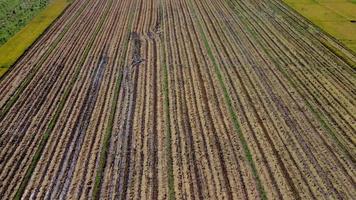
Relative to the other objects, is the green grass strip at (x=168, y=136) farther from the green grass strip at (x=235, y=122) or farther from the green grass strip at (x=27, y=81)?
the green grass strip at (x=27, y=81)

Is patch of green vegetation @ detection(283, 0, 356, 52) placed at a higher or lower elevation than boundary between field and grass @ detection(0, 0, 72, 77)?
higher

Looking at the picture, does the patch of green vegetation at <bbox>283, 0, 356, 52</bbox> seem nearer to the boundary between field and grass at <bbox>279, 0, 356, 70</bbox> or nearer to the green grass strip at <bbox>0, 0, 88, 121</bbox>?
the boundary between field and grass at <bbox>279, 0, 356, 70</bbox>

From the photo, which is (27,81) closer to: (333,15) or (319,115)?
(319,115)

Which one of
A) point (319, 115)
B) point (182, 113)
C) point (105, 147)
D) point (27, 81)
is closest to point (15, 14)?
point (27, 81)

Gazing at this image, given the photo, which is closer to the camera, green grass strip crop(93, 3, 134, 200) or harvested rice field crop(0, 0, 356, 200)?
green grass strip crop(93, 3, 134, 200)

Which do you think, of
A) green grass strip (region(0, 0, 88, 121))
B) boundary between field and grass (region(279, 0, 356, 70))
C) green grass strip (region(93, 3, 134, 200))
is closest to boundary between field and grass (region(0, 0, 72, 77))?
green grass strip (region(0, 0, 88, 121))

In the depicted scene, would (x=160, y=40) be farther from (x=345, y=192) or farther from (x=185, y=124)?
(x=345, y=192)

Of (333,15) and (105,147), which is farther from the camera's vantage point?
(333,15)
